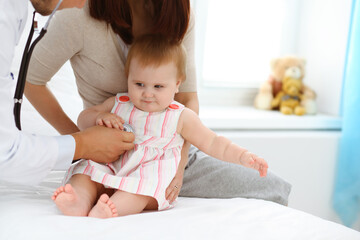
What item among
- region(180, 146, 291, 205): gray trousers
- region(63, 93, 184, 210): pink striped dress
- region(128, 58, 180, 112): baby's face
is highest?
region(128, 58, 180, 112): baby's face

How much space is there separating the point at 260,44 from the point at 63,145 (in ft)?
6.34

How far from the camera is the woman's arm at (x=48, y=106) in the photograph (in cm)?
143

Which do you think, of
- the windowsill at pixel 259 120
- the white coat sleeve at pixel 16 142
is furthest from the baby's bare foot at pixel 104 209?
the windowsill at pixel 259 120

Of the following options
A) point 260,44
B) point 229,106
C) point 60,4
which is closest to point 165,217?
point 60,4

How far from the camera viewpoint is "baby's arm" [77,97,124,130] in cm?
121

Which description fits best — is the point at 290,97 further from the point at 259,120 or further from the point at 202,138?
the point at 202,138

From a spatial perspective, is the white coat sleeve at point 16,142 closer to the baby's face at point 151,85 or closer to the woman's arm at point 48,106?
the baby's face at point 151,85

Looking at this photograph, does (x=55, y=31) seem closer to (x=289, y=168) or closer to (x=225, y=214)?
(x=225, y=214)

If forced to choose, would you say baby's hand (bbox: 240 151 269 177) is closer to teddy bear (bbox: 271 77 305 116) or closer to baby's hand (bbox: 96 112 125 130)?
baby's hand (bbox: 96 112 125 130)

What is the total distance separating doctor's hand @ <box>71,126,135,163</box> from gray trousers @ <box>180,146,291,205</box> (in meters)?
0.31

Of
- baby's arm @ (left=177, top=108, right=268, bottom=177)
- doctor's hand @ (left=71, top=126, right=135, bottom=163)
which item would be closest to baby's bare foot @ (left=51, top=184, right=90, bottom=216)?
doctor's hand @ (left=71, top=126, right=135, bottom=163)

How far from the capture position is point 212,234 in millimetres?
964

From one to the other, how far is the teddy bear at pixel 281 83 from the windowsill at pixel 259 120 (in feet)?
0.19

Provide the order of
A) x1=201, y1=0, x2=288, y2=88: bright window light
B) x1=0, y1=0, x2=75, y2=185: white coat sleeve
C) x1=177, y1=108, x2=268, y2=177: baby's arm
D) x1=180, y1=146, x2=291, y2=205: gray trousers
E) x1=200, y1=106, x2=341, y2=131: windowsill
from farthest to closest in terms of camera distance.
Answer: x1=201, y1=0, x2=288, y2=88: bright window light < x1=200, y1=106, x2=341, y2=131: windowsill < x1=180, y1=146, x2=291, y2=205: gray trousers < x1=177, y1=108, x2=268, y2=177: baby's arm < x1=0, y1=0, x2=75, y2=185: white coat sleeve
